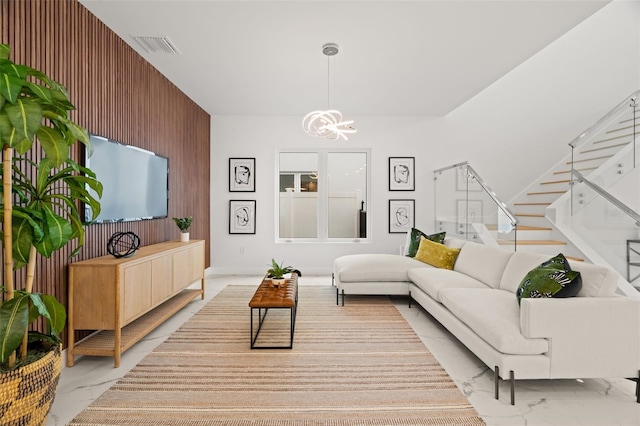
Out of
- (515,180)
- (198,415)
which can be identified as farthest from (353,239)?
(198,415)

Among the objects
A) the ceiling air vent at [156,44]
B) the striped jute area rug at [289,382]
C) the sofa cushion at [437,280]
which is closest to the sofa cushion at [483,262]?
the sofa cushion at [437,280]

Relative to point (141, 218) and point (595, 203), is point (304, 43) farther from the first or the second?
point (595, 203)

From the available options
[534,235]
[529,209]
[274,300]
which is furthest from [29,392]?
[529,209]

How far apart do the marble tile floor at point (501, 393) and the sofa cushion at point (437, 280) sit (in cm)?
55

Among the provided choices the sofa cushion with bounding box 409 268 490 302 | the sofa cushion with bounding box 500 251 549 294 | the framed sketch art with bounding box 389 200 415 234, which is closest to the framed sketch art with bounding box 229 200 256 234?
the framed sketch art with bounding box 389 200 415 234

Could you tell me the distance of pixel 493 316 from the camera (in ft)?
7.60

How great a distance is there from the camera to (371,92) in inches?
191

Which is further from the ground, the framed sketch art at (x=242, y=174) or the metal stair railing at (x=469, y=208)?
the framed sketch art at (x=242, y=174)

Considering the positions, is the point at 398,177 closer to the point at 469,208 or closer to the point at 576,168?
the point at 469,208

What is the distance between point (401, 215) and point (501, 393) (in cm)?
412

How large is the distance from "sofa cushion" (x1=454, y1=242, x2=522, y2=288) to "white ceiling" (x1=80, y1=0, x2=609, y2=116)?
2176 millimetres

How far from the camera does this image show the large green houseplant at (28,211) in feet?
4.76

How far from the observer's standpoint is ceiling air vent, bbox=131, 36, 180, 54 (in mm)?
3271

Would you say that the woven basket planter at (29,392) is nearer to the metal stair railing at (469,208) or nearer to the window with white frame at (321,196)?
the metal stair railing at (469,208)
